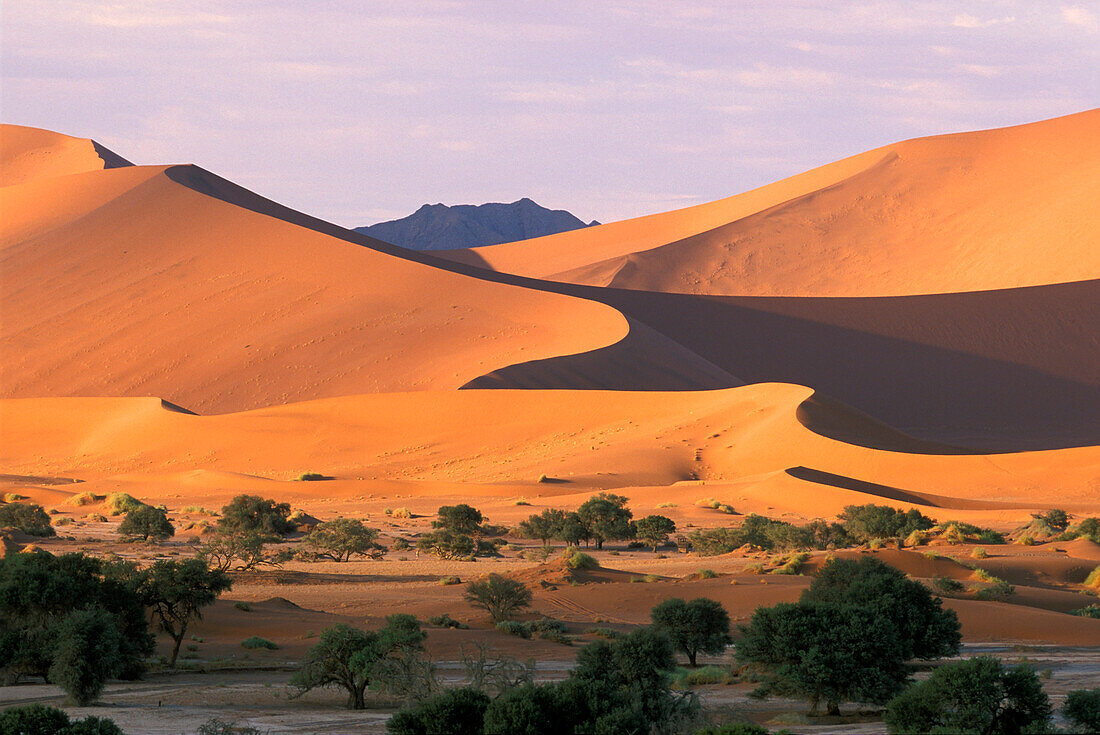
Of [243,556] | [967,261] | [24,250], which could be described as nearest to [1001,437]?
[967,261]

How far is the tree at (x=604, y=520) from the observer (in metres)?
31.8

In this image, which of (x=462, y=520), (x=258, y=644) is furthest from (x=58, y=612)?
(x=462, y=520)

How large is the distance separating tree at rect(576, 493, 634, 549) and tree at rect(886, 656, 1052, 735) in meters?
20.8

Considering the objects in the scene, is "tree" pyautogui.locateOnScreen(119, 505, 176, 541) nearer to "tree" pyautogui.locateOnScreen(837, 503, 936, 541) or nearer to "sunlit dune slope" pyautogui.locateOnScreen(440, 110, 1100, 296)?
"tree" pyautogui.locateOnScreen(837, 503, 936, 541)

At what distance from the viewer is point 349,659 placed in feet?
46.4

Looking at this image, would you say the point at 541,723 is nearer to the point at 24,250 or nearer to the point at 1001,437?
the point at 1001,437

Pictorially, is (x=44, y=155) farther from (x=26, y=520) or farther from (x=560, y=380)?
(x=26, y=520)

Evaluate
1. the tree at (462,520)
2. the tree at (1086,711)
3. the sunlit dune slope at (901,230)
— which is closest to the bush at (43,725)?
the tree at (1086,711)

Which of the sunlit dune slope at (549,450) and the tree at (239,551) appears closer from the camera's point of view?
the tree at (239,551)

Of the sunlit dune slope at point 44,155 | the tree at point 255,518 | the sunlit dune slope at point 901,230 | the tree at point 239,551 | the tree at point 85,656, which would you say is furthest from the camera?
the sunlit dune slope at point 44,155

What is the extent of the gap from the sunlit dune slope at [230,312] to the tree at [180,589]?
41555 millimetres

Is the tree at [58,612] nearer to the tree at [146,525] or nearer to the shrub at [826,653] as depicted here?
the shrub at [826,653]

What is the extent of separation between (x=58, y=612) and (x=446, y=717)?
25.6 ft

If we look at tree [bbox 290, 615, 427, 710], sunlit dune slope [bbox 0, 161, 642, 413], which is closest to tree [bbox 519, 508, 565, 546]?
tree [bbox 290, 615, 427, 710]
